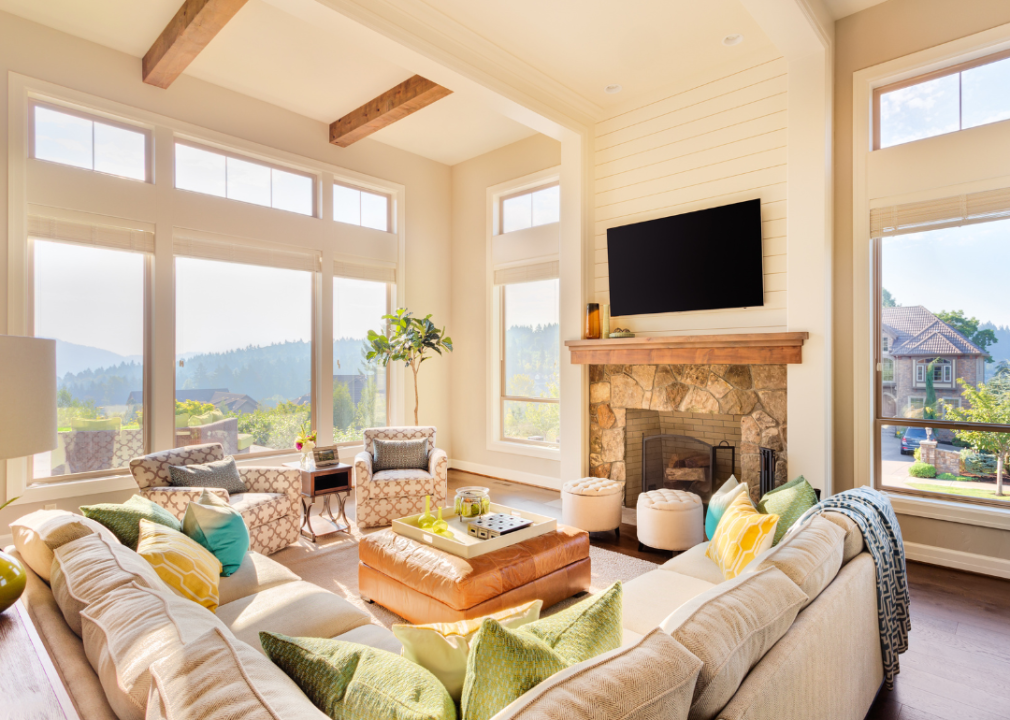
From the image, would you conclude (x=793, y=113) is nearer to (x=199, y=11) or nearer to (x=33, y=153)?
(x=199, y=11)

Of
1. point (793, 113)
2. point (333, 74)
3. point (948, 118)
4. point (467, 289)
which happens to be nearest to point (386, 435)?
point (467, 289)

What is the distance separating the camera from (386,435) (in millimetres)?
4859

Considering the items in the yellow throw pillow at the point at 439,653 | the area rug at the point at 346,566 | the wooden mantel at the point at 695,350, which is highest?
the wooden mantel at the point at 695,350

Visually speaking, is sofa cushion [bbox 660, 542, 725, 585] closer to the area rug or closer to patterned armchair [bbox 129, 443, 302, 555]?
the area rug

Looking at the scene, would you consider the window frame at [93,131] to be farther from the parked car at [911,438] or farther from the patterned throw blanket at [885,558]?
the parked car at [911,438]

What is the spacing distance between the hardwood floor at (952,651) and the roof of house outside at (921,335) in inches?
54.3

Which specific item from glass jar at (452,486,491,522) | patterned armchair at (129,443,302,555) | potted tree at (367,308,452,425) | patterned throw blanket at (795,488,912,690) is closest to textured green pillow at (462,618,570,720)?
patterned throw blanket at (795,488,912,690)

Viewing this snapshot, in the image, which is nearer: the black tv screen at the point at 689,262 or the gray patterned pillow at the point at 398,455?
the black tv screen at the point at 689,262

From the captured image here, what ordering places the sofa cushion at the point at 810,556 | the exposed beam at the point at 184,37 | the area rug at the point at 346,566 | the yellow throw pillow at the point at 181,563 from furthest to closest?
the exposed beam at the point at 184,37 < the area rug at the point at 346,566 < the yellow throw pillow at the point at 181,563 < the sofa cushion at the point at 810,556

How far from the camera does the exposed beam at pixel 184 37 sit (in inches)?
135

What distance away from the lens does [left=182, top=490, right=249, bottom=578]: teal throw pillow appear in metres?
2.18

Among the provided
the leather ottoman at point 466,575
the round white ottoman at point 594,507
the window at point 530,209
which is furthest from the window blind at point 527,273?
the leather ottoman at point 466,575

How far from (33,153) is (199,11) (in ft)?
5.50

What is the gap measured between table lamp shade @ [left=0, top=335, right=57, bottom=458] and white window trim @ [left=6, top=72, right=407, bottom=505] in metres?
3.31
